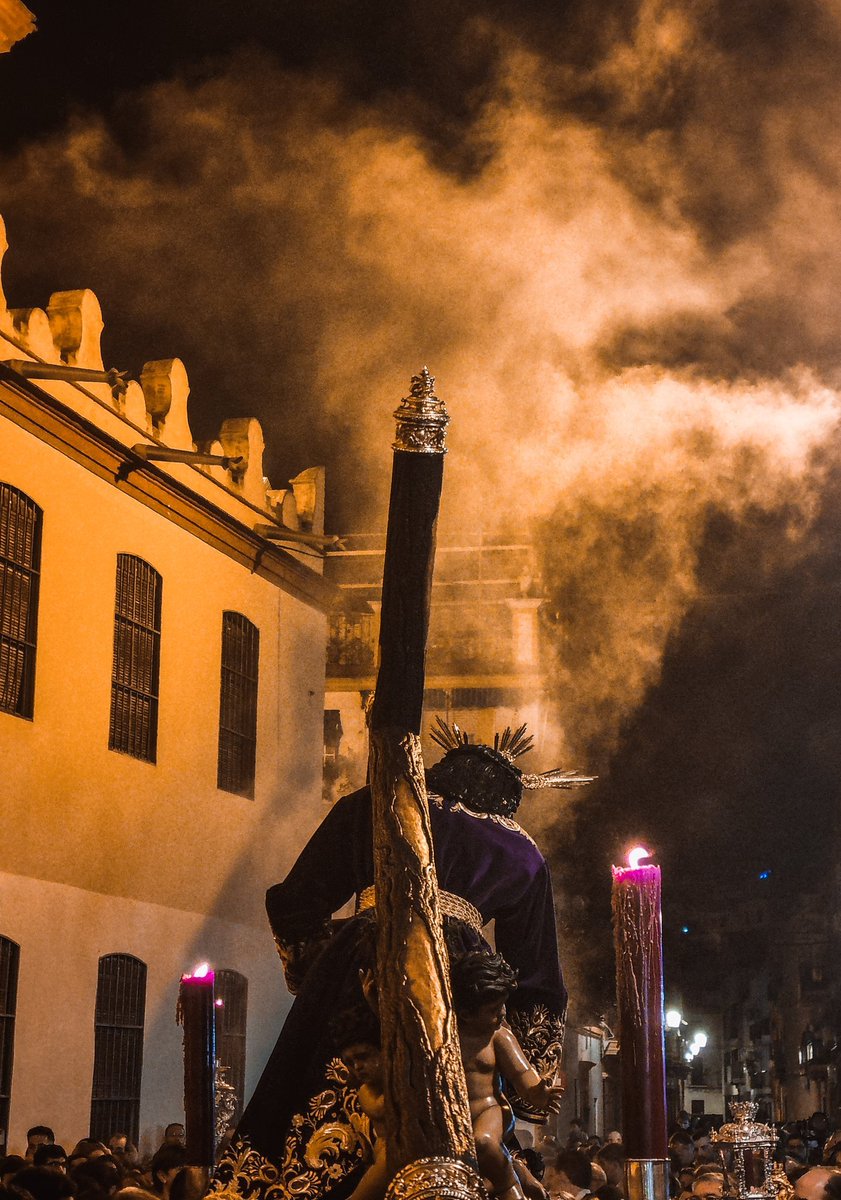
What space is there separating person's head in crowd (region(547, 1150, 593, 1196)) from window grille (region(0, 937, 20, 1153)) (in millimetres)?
5990

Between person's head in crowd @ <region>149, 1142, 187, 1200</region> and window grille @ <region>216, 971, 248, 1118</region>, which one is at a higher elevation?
Answer: window grille @ <region>216, 971, 248, 1118</region>

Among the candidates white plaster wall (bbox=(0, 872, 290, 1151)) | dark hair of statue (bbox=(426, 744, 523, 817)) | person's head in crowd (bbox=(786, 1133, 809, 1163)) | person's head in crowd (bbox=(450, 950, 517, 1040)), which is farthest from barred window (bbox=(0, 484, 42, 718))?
person's head in crowd (bbox=(450, 950, 517, 1040))

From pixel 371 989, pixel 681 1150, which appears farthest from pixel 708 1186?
pixel 371 989

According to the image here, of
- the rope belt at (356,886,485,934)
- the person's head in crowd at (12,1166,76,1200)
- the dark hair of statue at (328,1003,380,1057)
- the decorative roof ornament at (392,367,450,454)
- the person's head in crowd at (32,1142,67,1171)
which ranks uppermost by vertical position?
the decorative roof ornament at (392,367,450,454)

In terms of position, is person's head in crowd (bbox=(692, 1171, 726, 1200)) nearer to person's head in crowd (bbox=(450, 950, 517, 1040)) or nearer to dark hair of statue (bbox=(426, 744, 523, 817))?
dark hair of statue (bbox=(426, 744, 523, 817))

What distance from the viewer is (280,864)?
60.8ft

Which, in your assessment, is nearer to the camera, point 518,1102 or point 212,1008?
point 518,1102

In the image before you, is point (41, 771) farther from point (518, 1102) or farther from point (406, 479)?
point (406, 479)

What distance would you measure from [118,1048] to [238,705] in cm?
449

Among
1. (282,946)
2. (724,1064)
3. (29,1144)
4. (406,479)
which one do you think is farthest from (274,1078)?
(724,1064)

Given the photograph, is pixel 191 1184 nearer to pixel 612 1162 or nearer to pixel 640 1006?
pixel 640 1006

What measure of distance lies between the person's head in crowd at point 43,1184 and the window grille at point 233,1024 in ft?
37.2

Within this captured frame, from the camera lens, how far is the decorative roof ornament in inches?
156

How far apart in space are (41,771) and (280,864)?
5.01 m
